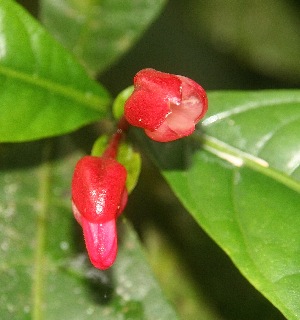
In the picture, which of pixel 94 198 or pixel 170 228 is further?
pixel 170 228

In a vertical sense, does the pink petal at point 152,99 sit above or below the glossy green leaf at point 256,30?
above

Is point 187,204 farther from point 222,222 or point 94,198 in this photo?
point 94,198

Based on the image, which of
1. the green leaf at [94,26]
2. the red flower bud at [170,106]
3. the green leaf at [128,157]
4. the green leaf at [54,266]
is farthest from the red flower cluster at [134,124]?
the green leaf at [94,26]

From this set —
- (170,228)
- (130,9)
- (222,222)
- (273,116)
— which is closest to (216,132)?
(273,116)

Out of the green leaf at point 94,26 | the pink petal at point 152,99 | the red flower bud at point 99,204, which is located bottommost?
the green leaf at point 94,26

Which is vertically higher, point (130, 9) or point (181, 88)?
point (181, 88)

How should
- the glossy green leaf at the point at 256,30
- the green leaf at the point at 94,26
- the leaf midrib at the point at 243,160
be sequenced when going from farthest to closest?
the glossy green leaf at the point at 256,30 < the green leaf at the point at 94,26 < the leaf midrib at the point at 243,160

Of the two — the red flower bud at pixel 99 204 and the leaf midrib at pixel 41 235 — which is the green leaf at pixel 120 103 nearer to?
the red flower bud at pixel 99 204
